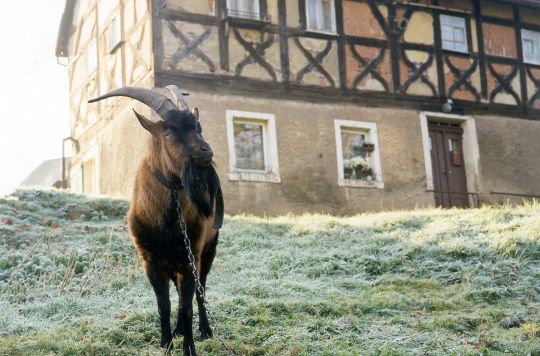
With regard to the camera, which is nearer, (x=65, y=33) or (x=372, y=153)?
(x=372, y=153)

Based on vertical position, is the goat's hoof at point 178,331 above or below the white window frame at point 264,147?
below

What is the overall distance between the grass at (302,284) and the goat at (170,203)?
1.87ft

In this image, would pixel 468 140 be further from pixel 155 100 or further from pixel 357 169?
pixel 155 100

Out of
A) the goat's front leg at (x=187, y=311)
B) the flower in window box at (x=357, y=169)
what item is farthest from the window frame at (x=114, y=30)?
the goat's front leg at (x=187, y=311)

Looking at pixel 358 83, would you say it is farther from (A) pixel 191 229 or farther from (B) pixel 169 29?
(A) pixel 191 229

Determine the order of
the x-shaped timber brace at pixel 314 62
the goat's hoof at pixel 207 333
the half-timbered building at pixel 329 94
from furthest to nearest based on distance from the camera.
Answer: the x-shaped timber brace at pixel 314 62 < the half-timbered building at pixel 329 94 < the goat's hoof at pixel 207 333

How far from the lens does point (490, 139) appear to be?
20.9 meters

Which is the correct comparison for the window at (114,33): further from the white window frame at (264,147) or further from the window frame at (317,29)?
the window frame at (317,29)

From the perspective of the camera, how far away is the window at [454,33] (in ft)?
69.5

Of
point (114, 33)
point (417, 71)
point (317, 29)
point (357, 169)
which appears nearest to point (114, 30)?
point (114, 33)

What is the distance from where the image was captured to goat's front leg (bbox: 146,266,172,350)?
23.4 feet

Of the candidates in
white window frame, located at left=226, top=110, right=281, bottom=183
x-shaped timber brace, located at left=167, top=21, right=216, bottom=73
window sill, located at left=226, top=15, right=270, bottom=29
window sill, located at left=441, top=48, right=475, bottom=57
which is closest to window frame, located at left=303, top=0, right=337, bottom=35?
window sill, located at left=226, top=15, right=270, bottom=29

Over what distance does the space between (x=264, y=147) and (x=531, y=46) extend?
9.40 m

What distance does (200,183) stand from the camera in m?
6.66
